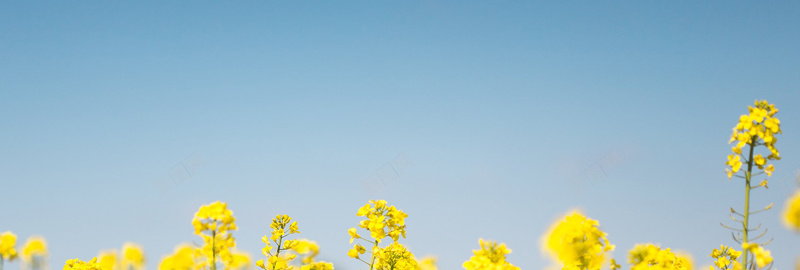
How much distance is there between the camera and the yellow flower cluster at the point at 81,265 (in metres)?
11.0

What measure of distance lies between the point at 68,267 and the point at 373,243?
6.18 meters

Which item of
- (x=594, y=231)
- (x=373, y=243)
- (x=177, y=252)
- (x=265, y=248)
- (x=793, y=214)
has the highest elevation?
(x=265, y=248)

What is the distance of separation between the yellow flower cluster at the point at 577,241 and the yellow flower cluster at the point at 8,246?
5213mm

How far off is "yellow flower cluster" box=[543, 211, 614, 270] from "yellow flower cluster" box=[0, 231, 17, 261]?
17.1ft

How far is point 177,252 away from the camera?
438 cm

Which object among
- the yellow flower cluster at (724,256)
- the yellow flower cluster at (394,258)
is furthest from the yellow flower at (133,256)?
the yellow flower cluster at (724,256)

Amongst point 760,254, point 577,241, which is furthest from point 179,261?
point 760,254

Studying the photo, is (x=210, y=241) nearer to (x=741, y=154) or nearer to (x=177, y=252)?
(x=177, y=252)

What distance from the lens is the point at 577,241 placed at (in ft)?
15.4

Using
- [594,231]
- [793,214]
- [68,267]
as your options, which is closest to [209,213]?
[594,231]

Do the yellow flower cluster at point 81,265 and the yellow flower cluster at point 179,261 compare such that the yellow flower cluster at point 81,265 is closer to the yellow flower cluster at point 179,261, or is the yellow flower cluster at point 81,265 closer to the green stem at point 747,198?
the yellow flower cluster at point 179,261

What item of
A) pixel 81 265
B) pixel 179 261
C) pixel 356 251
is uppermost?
pixel 81 265

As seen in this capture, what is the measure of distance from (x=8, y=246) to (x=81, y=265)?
5677mm

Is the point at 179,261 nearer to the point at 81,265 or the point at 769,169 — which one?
the point at 769,169
